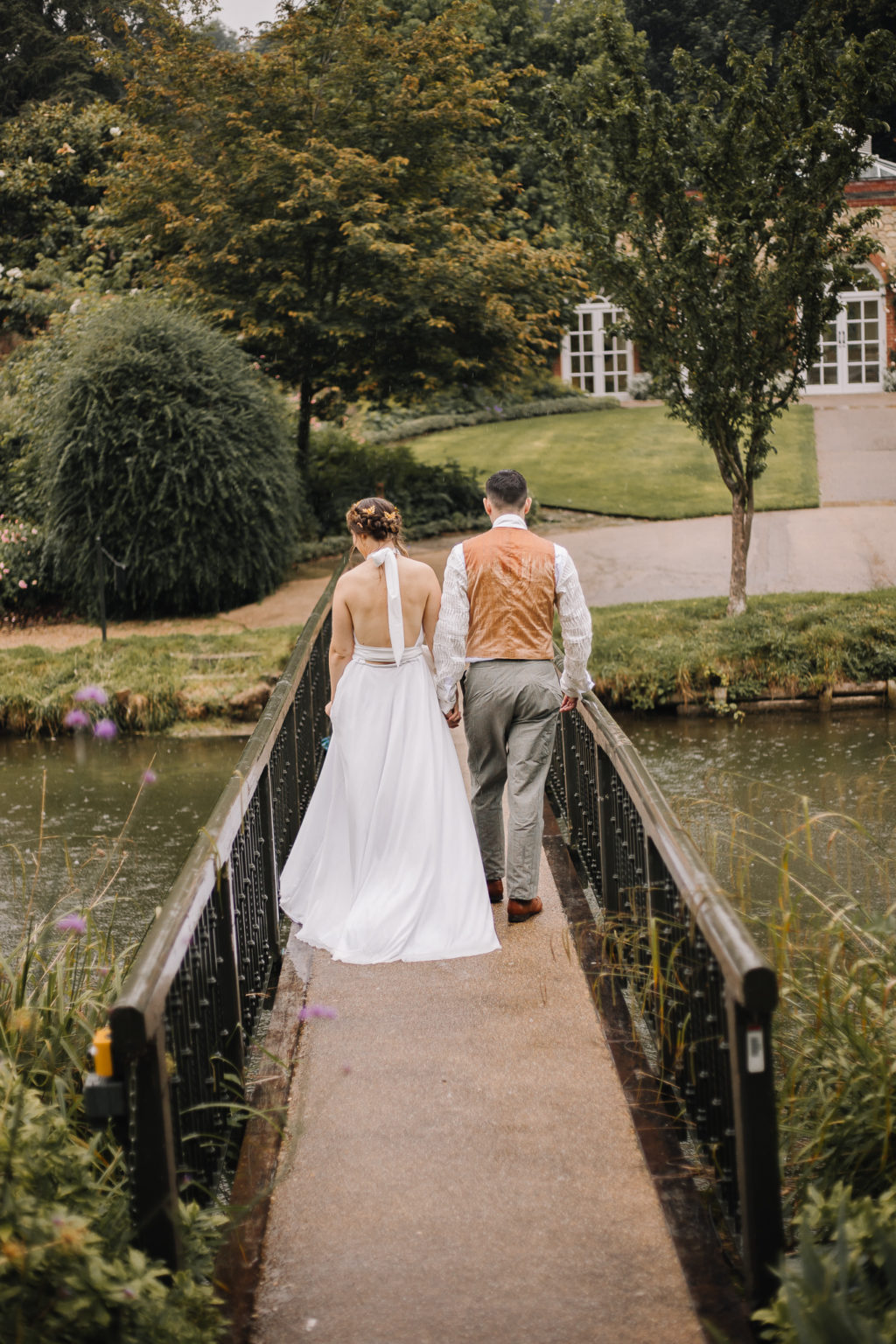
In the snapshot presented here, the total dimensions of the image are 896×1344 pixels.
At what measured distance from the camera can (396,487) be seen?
20.1 m

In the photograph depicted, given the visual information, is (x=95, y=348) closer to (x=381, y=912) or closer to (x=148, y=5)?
(x=148, y=5)

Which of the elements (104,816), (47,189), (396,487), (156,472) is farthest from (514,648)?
(47,189)

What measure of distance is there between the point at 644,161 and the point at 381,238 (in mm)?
6288

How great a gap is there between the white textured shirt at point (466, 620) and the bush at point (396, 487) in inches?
558

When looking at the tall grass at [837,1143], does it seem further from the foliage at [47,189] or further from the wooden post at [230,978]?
the foliage at [47,189]

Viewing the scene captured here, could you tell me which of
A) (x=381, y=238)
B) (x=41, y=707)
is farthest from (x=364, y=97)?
(x=41, y=707)

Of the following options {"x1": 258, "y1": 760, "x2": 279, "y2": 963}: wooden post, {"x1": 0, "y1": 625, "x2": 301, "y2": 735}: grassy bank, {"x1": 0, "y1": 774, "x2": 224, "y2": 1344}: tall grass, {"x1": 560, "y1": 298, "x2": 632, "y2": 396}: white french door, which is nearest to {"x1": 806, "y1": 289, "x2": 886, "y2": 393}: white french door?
{"x1": 560, "y1": 298, "x2": 632, "y2": 396}: white french door

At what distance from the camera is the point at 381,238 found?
17.4 meters

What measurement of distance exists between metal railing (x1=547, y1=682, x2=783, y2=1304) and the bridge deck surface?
192 millimetres

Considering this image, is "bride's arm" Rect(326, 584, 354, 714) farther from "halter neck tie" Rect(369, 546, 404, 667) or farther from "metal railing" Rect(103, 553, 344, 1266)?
"metal railing" Rect(103, 553, 344, 1266)

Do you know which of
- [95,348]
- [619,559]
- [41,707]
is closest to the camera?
[41,707]

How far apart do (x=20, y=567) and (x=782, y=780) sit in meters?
10.3

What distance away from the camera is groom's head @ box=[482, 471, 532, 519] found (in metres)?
4.80

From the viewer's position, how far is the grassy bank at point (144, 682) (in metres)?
11.5
